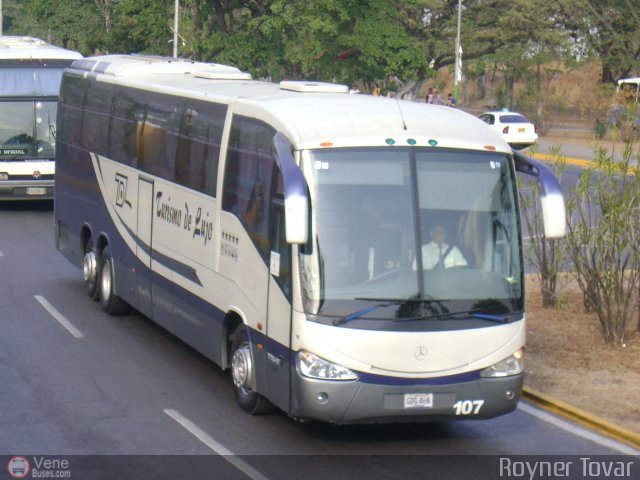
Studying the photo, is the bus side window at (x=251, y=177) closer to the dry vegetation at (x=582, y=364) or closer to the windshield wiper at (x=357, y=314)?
the windshield wiper at (x=357, y=314)

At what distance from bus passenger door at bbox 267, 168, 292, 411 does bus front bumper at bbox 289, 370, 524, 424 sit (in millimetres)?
247

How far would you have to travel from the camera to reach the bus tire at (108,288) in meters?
14.6

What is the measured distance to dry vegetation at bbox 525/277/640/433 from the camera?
10939 mm

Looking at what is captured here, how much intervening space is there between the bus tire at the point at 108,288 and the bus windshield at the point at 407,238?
19.6ft

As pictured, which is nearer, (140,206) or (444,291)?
(444,291)

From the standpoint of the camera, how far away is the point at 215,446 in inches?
370

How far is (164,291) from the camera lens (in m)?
12.5

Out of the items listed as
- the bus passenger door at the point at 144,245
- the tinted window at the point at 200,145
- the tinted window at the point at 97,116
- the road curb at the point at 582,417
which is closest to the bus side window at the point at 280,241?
the tinted window at the point at 200,145

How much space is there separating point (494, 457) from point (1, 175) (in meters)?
16.8

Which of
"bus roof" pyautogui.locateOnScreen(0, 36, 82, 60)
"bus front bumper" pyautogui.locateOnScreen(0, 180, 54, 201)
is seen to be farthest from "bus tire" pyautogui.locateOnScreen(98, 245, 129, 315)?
"bus roof" pyautogui.locateOnScreen(0, 36, 82, 60)

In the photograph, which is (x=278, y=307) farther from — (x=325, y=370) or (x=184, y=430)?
(x=184, y=430)

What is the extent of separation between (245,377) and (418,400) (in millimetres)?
1842

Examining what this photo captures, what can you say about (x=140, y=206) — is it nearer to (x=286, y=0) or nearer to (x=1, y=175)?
(x=1, y=175)

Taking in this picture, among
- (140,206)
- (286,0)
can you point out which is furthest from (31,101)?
(286,0)
